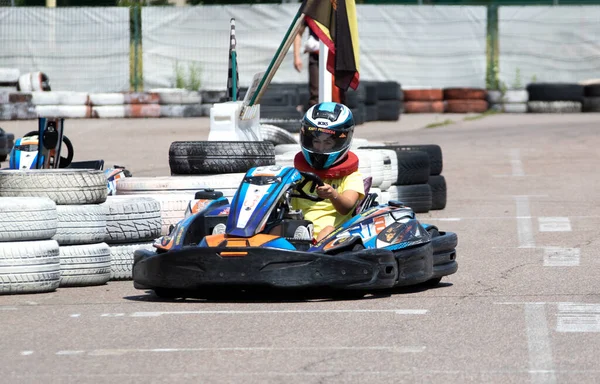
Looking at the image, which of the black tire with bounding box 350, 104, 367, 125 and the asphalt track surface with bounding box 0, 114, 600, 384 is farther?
the black tire with bounding box 350, 104, 367, 125

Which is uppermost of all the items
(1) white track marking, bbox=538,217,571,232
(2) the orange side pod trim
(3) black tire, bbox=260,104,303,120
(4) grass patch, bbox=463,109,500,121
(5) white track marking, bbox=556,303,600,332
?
(2) the orange side pod trim

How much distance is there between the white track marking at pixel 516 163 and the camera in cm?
1510

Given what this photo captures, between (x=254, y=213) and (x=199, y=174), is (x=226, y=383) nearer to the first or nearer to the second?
(x=254, y=213)

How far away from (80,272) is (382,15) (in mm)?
20265

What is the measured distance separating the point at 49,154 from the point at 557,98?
699 inches

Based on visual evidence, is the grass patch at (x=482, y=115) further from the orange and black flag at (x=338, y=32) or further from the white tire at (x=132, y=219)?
the white tire at (x=132, y=219)

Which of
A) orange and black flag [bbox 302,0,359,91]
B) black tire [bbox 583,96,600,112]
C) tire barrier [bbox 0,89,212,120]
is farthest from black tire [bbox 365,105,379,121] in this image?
orange and black flag [bbox 302,0,359,91]

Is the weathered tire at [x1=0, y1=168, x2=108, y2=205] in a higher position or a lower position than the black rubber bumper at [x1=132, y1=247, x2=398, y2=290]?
higher

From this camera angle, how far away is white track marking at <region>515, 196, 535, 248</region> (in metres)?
9.51

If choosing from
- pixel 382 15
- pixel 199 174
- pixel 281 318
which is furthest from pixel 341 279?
pixel 382 15

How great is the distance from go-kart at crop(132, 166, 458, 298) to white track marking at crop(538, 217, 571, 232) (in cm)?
310

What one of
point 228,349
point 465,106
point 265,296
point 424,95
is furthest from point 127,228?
point 465,106

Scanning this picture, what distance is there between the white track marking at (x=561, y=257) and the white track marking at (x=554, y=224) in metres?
1.19

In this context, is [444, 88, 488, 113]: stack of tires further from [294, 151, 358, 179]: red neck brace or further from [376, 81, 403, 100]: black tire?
[294, 151, 358, 179]: red neck brace
